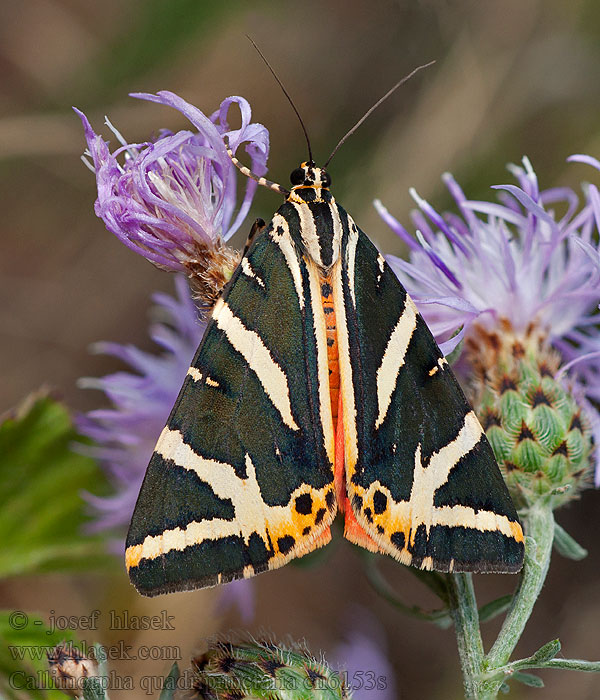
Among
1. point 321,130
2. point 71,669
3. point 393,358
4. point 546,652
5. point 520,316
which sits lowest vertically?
point 546,652

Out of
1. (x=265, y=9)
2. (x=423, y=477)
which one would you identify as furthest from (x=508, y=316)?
(x=265, y=9)

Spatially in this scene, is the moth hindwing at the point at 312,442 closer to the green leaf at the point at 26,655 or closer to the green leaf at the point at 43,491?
the green leaf at the point at 26,655

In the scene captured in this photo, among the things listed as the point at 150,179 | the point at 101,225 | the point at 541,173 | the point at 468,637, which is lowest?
the point at 468,637

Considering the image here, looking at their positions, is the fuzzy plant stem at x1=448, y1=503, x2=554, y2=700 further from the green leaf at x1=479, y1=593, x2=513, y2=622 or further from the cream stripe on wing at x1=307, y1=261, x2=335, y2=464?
the cream stripe on wing at x1=307, y1=261, x2=335, y2=464

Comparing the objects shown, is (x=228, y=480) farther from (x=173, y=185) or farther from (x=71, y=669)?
(x=173, y=185)

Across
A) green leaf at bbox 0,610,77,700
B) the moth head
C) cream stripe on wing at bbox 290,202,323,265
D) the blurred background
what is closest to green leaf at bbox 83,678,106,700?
green leaf at bbox 0,610,77,700

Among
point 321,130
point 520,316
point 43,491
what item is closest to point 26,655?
point 43,491

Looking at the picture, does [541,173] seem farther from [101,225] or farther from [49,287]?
[49,287]
